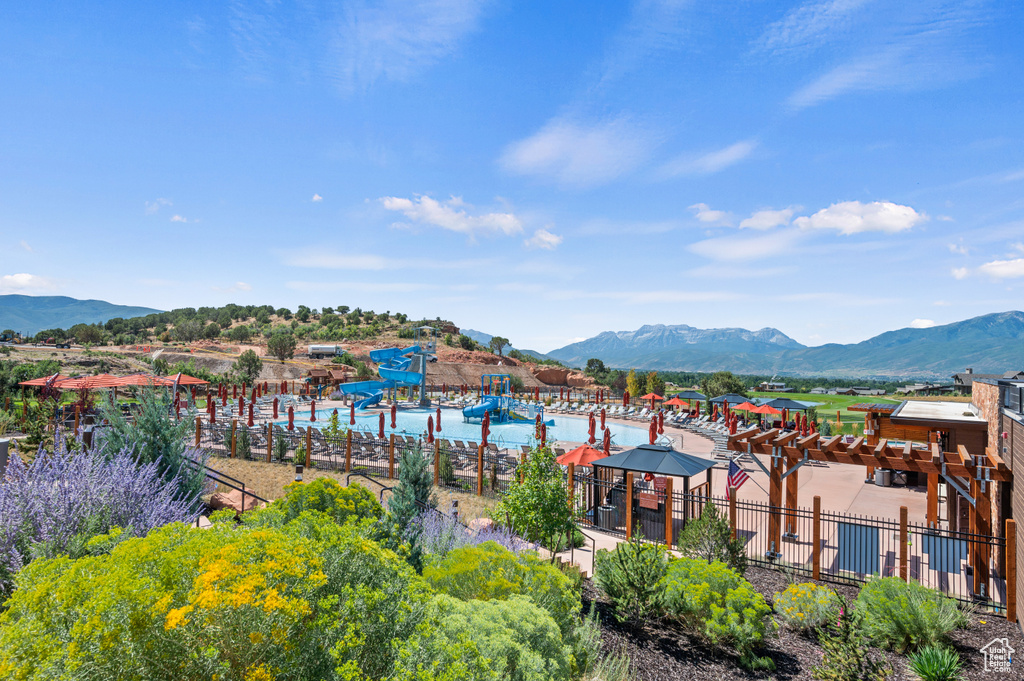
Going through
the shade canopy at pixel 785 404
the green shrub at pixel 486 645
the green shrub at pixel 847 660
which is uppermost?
the green shrub at pixel 486 645

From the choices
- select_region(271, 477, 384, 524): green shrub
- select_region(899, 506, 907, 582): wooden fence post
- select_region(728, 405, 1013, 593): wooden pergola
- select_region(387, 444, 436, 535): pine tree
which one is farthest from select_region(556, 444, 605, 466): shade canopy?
select_region(271, 477, 384, 524): green shrub

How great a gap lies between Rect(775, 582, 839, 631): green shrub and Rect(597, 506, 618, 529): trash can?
4895mm

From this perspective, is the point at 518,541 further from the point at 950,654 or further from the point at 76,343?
the point at 76,343

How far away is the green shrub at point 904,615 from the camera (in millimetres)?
6852

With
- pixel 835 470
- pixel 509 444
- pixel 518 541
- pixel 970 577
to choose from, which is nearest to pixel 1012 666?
pixel 970 577

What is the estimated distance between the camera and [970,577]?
363 inches

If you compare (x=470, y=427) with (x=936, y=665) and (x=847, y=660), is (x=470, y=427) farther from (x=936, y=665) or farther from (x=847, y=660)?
(x=936, y=665)

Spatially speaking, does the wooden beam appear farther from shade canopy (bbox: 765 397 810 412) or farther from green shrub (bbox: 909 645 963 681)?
shade canopy (bbox: 765 397 810 412)

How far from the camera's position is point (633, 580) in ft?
24.0

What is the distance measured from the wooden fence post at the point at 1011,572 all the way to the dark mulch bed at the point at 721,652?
18 cm

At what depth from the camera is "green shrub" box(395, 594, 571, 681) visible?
321 cm

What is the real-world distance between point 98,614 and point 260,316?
4138 inches

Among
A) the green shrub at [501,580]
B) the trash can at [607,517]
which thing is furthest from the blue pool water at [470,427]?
the green shrub at [501,580]

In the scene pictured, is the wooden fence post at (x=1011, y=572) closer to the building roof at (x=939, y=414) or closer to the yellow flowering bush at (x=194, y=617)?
the building roof at (x=939, y=414)
